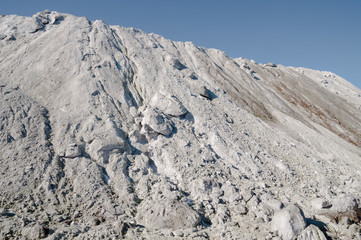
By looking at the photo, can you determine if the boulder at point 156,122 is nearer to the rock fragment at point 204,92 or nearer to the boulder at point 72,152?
the boulder at point 72,152

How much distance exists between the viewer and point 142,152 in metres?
16.5

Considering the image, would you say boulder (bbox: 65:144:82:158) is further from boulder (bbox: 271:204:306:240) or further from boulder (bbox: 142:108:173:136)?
boulder (bbox: 271:204:306:240)

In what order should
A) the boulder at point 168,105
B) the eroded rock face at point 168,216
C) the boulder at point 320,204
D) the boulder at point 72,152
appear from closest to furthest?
the eroded rock face at point 168,216 < the boulder at point 320,204 < the boulder at point 72,152 < the boulder at point 168,105

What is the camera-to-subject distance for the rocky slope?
11.6 m

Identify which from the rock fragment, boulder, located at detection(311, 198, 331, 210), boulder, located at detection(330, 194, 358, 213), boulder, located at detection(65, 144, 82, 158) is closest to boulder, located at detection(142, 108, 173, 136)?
boulder, located at detection(65, 144, 82, 158)

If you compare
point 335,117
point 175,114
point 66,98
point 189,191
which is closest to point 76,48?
point 66,98

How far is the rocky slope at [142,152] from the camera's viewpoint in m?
11.6

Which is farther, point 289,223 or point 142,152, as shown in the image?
point 142,152

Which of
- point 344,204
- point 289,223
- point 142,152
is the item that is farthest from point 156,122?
point 344,204

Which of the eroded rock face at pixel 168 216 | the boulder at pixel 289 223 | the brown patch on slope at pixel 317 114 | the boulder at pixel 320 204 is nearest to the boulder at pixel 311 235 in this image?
the boulder at pixel 289 223

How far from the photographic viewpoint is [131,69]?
24391 millimetres

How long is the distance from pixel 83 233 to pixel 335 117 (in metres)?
36.6

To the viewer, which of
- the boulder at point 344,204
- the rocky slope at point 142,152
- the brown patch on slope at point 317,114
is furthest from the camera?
the brown patch on slope at point 317,114

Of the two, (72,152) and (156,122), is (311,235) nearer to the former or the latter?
(156,122)
